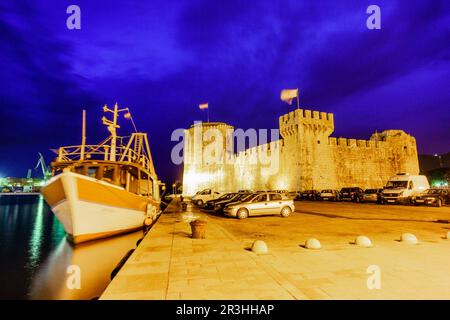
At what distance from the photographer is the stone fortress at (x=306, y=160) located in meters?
34.0

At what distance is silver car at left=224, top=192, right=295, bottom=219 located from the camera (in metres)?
14.0

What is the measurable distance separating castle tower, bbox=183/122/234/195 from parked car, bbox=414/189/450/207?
31749 millimetres

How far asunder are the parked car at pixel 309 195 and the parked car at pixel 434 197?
426 inches

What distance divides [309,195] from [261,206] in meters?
19.1

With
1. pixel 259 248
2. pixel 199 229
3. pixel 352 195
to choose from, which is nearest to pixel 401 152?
pixel 352 195

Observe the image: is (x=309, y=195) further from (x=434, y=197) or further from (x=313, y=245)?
(x=313, y=245)

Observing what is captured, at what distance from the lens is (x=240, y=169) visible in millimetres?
46812

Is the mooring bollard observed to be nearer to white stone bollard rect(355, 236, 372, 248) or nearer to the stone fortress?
white stone bollard rect(355, 236, 372, 248)

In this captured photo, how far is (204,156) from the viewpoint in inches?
1884

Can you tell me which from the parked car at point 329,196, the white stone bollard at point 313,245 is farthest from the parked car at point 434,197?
the white stone bollard at point 313,245

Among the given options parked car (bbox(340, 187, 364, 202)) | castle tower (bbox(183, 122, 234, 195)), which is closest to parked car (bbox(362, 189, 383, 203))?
parked car (bbox(340, 187, 364, 202))

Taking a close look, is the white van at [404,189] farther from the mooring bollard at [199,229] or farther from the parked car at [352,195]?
the mooring bollard at [199,229]
